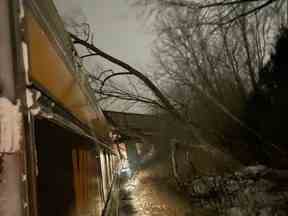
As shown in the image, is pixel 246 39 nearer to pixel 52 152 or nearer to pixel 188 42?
pixel 188 42

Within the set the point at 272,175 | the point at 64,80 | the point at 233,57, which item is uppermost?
the point at 233,57

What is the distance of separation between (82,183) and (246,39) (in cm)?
1019

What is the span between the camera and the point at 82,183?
220cm

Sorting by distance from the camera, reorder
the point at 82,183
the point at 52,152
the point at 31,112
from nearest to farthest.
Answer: the point at 31,112
the point at 52,152
the point at 82,183

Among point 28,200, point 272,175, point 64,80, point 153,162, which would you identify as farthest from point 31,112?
point 153,162

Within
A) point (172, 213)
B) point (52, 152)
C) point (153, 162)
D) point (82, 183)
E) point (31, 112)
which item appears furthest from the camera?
point (153, 162)

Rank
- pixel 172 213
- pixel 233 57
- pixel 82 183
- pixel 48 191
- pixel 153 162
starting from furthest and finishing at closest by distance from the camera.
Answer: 1. pixel 153 162
2. pixel 233 57
3. pixel 172 213
4. pixel 82 183
5. pixel 48 191

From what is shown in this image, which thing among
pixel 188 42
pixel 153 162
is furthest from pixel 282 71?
pixel 153 162

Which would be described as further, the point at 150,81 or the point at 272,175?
the point at 150,81

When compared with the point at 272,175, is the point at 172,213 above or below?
below

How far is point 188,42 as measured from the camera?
10.7 m

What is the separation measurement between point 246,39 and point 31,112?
1097cm

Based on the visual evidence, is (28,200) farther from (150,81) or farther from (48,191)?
(150,81)

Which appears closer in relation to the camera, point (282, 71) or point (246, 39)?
point (282, 71)
